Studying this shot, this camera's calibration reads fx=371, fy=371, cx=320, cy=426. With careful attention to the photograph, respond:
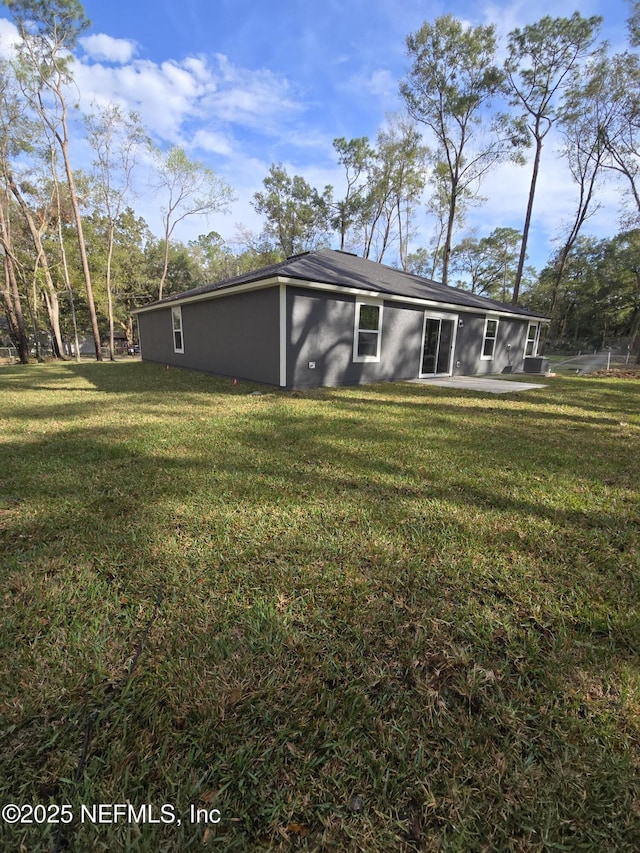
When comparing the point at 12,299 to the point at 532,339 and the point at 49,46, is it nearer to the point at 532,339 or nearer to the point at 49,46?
the point at 49,46

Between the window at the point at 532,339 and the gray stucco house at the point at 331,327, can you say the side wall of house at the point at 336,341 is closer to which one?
the gray stucco house at the point at 331,327

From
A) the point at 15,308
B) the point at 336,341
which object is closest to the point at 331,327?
the point at 336,341

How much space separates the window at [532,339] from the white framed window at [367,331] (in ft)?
27.5

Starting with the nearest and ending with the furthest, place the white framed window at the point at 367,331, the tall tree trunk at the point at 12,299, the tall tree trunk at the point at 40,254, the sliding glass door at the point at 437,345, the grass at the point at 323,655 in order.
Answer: the grass at the point at 323,655 < the white framed window at the point at 367,331 < the sliding glass door at the point at 437,345 < the tall tree trunk at the point at 12,299 < the tall tree trunk at the point at 40,254

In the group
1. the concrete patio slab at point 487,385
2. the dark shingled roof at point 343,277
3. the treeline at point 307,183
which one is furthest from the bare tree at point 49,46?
the concrete patio slab at point 487,385

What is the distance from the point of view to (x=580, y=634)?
1.61m

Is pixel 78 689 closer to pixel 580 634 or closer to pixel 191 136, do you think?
pixel 580 634

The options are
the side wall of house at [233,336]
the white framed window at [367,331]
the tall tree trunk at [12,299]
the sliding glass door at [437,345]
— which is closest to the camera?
the side wall of house at [233,336]

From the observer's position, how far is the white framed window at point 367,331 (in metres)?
8.83

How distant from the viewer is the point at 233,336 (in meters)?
9.36

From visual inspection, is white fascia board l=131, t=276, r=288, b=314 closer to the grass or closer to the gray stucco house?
the gray stucco house

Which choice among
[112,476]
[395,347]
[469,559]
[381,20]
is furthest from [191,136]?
[469,559]

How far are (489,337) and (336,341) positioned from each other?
6894 millimetres

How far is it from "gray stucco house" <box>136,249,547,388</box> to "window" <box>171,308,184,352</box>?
3 cm
